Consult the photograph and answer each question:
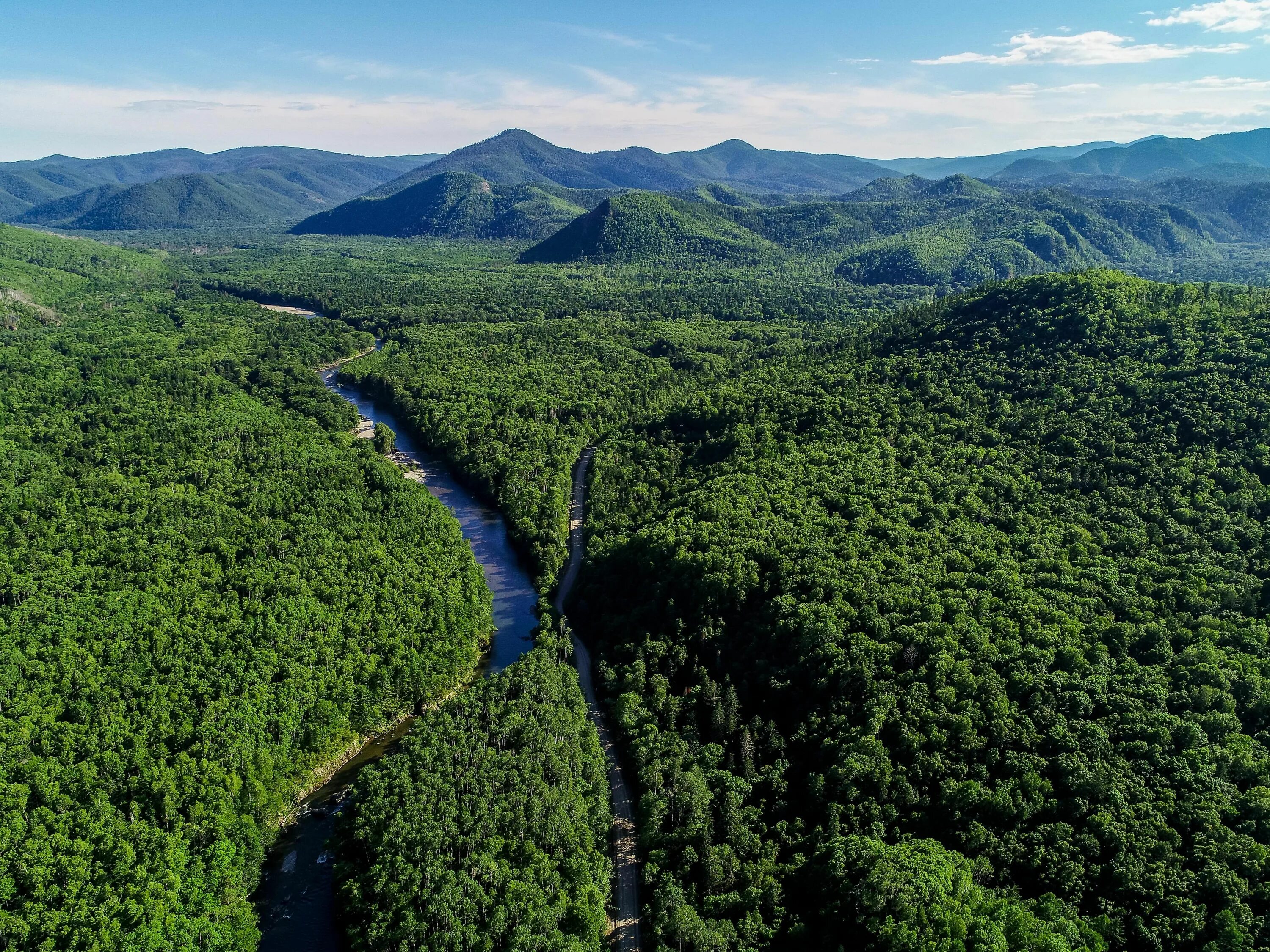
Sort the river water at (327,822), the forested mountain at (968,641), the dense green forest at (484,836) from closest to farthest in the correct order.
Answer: the dense green forest at (484,836) < the forested mountain at (968,641) < the river water at (327,822)

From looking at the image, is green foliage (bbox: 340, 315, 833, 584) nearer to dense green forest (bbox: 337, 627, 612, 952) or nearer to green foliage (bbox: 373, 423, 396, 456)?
green foliage (bbox: 373, 423, 396, 456)

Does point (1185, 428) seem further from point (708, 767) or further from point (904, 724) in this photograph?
point (708, 767)

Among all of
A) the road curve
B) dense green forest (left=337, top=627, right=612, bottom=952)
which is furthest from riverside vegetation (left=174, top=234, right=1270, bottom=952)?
dense green forest (left=337, top=627, right=612, bottom=952)

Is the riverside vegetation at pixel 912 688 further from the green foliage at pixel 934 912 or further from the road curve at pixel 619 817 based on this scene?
the road curve at pixel 619 817

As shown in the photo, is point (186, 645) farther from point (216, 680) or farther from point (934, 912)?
point (934, 912)

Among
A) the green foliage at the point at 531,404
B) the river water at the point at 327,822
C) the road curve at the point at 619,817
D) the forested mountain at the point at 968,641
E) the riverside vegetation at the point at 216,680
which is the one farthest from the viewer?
the green foliage at the point at 531,404

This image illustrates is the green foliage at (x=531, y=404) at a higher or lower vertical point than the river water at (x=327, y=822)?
higher

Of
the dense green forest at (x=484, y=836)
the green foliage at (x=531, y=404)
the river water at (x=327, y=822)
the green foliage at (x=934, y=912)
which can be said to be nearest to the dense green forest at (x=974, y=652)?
the green foliage at (x=934, y=912)
